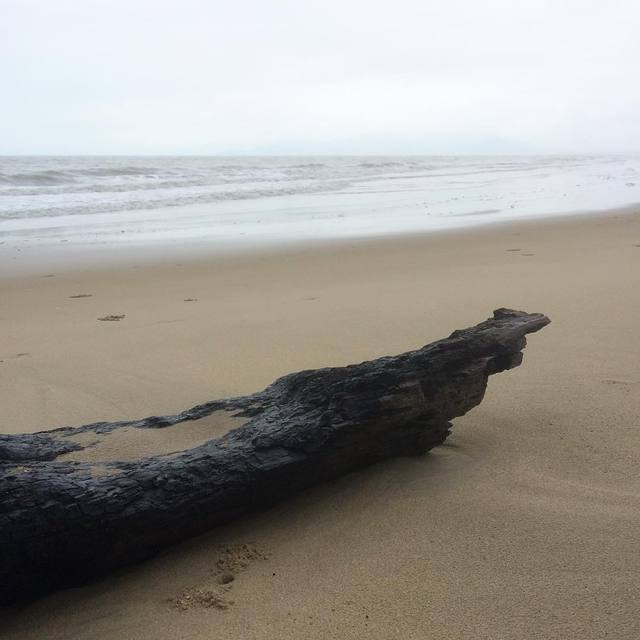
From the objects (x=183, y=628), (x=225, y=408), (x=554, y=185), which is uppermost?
(x=554, y=185)

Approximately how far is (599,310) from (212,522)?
373 cm

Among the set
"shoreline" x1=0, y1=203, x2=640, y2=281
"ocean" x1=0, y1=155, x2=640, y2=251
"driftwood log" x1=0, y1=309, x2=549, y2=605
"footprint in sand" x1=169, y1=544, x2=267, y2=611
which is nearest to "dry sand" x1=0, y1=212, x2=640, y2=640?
"footprint in sand" x1=169, y1=544, x2=267, y2=611

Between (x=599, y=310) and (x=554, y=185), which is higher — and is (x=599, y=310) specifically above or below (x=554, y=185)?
below

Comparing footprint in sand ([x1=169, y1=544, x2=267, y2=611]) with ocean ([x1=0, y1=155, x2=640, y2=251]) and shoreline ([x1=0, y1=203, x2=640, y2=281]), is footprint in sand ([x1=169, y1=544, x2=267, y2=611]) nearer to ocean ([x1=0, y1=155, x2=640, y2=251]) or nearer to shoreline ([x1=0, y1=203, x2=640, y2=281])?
shoreline ([x1=0, y1=203, x2=640, y2=281])

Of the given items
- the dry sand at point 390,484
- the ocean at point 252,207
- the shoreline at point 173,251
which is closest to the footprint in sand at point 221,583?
the dry sand at point 390,484

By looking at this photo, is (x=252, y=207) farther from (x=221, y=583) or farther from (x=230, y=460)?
(x=221, y=583)

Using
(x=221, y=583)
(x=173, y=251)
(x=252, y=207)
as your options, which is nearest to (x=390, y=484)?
(x=221, y=583)

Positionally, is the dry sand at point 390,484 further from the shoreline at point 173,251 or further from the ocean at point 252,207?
the ocean at point 252,207

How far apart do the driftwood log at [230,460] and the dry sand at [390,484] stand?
4.4 inches

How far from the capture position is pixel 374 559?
6.76 ft

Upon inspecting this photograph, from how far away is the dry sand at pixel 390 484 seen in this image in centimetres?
183

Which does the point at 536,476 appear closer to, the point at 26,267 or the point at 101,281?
the point at 101,281

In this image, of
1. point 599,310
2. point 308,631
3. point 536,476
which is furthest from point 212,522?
point 599,310

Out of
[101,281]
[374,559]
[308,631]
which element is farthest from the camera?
[101,281]
